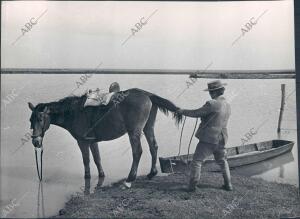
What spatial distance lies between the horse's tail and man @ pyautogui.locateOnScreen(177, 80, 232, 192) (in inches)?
2.2

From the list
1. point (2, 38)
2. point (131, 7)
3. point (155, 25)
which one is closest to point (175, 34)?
point (155, 25)

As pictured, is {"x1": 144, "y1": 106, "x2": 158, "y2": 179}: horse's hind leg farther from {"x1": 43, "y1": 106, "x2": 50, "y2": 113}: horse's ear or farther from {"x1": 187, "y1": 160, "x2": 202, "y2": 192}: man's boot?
{"x1": 43, "y1": 106, "x2": 50, "y2": 113}: horse's ear

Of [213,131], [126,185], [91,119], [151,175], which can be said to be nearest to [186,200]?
[151,175]

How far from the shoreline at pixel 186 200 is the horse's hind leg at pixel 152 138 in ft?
0.25

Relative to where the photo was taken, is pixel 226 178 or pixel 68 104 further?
pixel 68 104

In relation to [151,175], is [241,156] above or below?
above

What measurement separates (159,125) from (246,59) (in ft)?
3.42

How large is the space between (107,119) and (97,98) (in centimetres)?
22

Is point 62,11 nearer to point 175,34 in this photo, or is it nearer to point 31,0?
point 31,0

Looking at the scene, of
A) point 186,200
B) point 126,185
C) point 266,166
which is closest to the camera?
point 186,200

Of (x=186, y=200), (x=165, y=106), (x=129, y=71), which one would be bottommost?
(x=186, y=200)

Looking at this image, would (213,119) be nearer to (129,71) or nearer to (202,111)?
(202,111)

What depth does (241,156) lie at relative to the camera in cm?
393

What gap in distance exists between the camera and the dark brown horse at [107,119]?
384 cm
